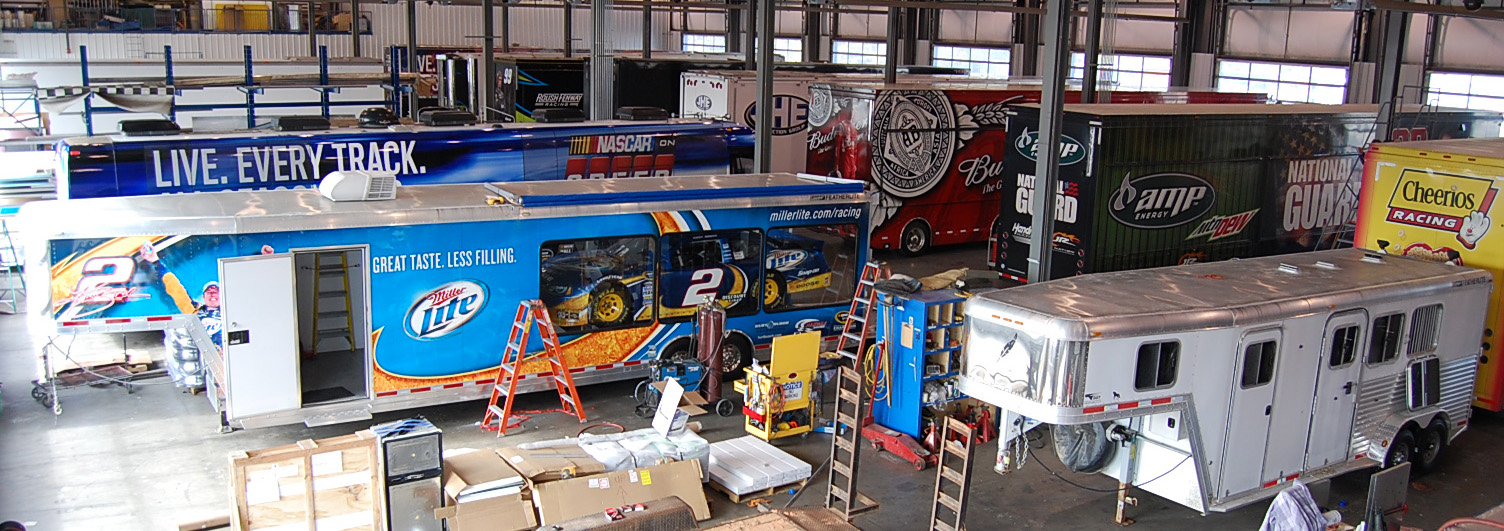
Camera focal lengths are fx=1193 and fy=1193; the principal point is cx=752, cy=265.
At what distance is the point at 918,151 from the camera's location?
20.7 m

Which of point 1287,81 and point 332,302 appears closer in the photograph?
point 332,302

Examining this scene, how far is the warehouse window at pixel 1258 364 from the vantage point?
9406 mm

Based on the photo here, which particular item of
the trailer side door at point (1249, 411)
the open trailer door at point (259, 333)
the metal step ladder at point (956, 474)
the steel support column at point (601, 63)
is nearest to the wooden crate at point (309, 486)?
the open trailer door at point (259, 333)

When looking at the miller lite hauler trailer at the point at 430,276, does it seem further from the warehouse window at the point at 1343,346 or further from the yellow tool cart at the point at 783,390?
the warehouse window at the point at 1343,346

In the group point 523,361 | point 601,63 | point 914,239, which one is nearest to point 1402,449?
point 523,361

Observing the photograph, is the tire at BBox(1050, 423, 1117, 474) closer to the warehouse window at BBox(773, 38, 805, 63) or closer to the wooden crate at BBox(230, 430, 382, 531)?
the wooden crate at BBox(230, 430, 382, 531)

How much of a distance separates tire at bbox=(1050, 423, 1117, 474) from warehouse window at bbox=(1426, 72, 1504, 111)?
1899 cm

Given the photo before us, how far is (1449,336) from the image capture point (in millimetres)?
11055

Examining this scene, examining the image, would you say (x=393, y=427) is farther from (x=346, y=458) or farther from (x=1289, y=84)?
(x=1289, y=84)

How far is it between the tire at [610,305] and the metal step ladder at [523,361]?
516mm

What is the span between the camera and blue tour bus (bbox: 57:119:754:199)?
14.7m

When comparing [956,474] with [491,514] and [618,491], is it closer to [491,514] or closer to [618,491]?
[618,491]

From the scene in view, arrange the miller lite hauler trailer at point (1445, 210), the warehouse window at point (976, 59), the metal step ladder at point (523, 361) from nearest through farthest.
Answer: the metal step ladder at point (523, 361)
the miller lite hauler trailer at point (1445, 210)
the warehouse window at point (976, 59)

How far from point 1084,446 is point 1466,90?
20447 millimetres
